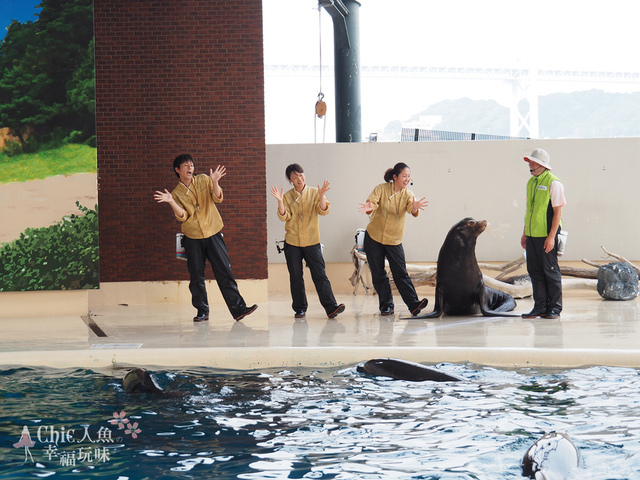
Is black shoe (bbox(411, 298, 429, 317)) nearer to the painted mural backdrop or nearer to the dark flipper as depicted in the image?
the dark flipper

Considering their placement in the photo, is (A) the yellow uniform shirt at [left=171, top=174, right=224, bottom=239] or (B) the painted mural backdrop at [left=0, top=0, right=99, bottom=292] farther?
(B) the painted mural backdrop at [left=0, top=0, right=99, bottom=292]

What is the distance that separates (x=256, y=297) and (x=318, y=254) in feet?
7.43

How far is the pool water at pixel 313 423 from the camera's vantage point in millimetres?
3695

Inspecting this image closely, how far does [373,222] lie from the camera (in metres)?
8.31

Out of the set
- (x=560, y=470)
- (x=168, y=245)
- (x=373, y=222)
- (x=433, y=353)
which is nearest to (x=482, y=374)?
(x=433, y=353)

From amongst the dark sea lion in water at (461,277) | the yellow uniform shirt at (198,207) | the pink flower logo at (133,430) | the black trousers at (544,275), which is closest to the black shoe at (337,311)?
the dark sea lion in water at (461,277)

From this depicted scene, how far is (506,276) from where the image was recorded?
443 inches

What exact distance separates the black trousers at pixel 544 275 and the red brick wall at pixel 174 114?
399 cm

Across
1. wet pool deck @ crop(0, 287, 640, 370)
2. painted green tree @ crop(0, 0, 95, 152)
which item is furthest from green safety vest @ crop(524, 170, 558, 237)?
painted green tree @ crop(0, 0, 95, 152)

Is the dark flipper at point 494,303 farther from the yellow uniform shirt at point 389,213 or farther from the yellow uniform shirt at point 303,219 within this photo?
the yellow uniform shirt at point 303,219

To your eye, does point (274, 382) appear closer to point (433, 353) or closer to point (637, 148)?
point (433, 353)

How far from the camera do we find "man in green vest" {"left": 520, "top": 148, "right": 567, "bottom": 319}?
7480mm

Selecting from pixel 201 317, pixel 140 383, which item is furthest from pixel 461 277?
pixel 140 383

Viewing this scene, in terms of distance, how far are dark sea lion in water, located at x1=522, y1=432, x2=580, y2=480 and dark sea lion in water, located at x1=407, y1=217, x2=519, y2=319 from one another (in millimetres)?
4454
